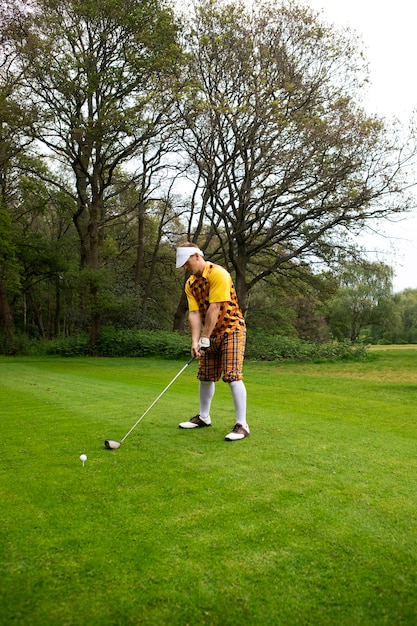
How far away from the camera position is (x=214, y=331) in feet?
16.9

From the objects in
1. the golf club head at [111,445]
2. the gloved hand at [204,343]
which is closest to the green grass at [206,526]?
the golf club head at [111,445]

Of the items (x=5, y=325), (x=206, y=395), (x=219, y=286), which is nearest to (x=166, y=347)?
(x=5, y=325)

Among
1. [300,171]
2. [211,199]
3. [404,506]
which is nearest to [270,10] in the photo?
[300,171]

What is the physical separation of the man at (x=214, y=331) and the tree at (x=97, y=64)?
15.5 meters

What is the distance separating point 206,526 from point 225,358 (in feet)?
8.15

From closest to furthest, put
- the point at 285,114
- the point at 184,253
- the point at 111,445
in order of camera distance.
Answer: the point at 111,445 < the point at 184,253 < the point at 285,114

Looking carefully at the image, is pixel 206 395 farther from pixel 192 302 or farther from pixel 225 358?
pixel 192 302

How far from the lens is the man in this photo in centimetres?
488

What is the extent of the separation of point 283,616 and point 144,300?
26.9 meters

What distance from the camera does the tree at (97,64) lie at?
1888cm

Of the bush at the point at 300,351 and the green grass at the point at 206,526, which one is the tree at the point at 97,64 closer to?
the bush at the point at 300,351

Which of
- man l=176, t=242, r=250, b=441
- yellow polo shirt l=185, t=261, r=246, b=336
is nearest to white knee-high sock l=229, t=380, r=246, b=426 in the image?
man l=176, t=242, r=250, b=441

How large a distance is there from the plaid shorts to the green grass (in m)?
0.59

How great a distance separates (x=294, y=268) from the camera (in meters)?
24.3
